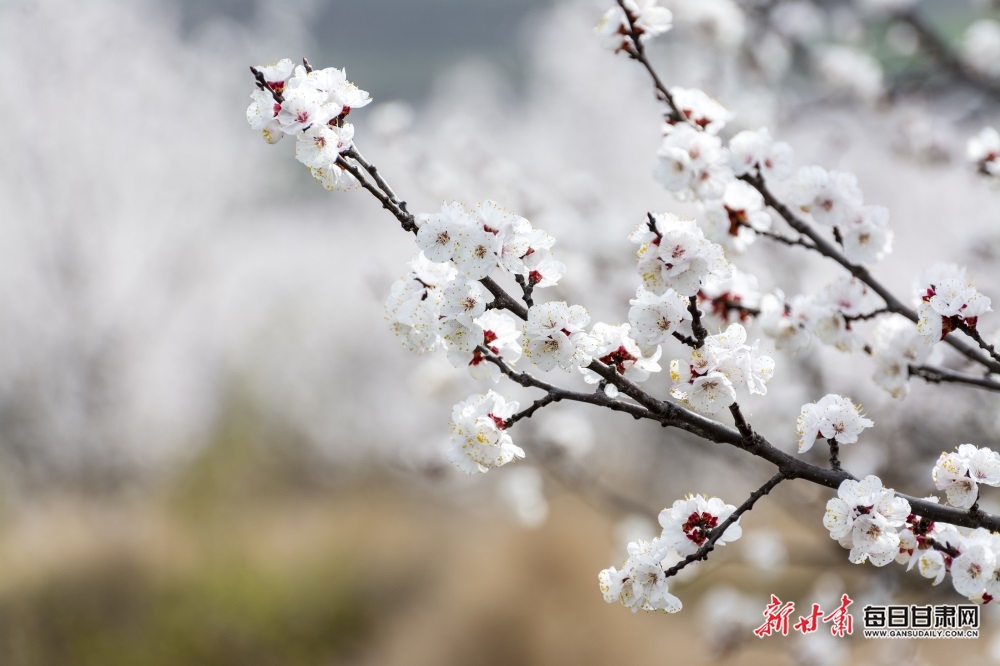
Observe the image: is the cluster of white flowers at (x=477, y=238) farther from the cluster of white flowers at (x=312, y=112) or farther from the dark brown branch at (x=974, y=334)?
the dark brown branch at (x=974, y=334)

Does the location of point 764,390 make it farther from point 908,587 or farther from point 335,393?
point 335,393

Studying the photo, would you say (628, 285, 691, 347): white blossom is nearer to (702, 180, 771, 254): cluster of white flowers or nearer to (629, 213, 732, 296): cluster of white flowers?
Answer: (629, 213, 732, 296): cluster of white flowers

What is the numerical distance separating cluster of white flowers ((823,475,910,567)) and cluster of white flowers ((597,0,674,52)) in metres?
1.10

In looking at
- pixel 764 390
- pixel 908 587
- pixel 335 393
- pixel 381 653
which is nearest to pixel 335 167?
pixel 764 390

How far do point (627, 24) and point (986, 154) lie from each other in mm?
1075

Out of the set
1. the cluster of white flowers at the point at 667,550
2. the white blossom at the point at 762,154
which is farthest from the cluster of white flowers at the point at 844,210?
the cluster of white flowers at the point at 667,550

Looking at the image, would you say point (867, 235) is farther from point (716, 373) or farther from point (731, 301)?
point (716, 373)

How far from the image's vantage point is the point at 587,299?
453cm

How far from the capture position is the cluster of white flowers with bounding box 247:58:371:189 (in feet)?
4.32

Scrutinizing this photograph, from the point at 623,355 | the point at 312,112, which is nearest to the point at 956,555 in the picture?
the point at 623,355

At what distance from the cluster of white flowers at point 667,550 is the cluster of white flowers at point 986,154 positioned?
1352 millimetres

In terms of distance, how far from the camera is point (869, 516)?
4.38ft

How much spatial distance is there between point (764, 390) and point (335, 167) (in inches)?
33.3

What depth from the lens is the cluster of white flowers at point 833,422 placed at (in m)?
1.44
